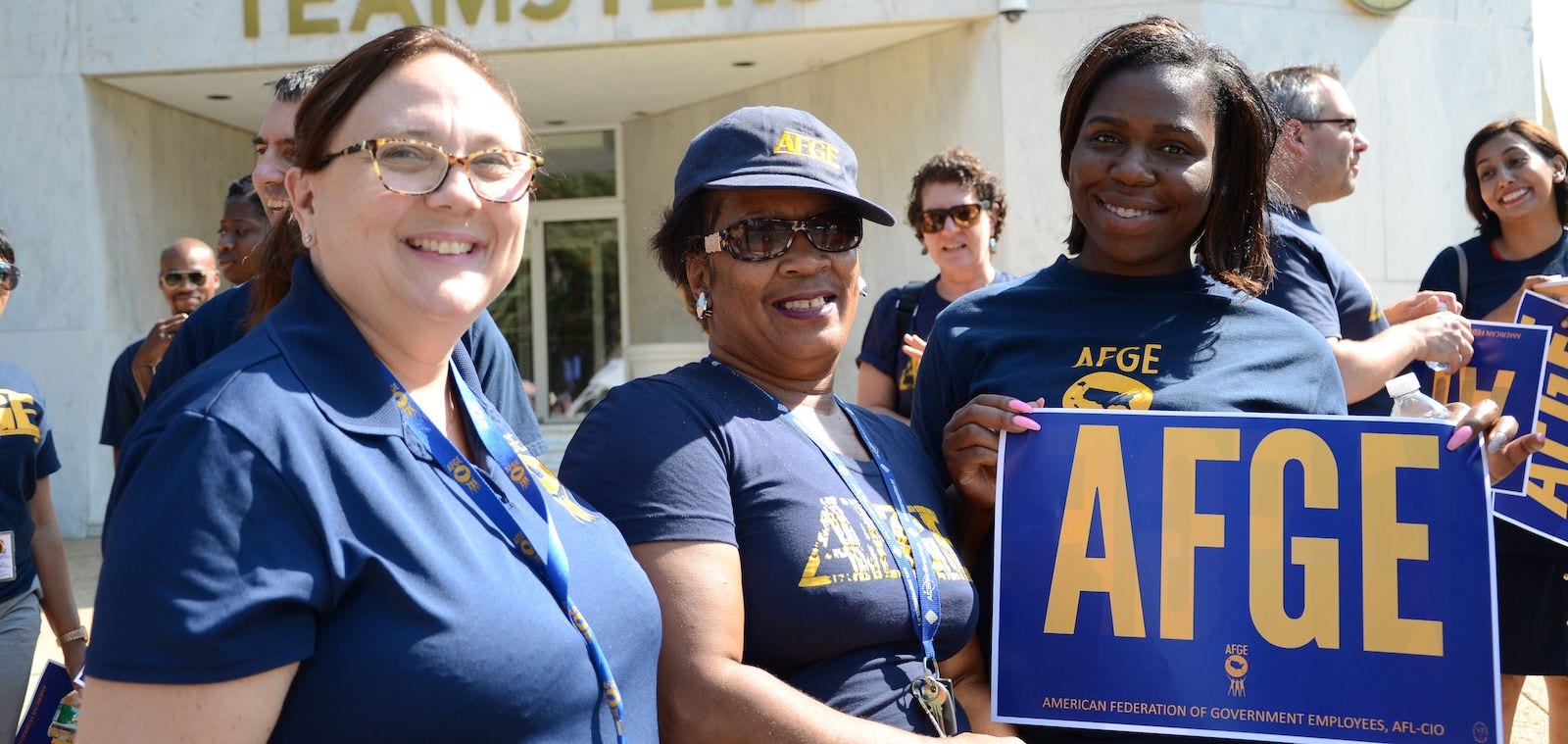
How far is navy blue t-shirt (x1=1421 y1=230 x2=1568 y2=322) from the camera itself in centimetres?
533

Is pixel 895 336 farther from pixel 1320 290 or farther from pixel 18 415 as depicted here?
pixel 18 415

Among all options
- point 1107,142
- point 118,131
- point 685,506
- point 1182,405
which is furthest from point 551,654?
point 118,131

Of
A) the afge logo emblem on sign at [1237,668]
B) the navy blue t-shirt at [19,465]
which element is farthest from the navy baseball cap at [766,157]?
the navy blue t-shirt at [19,465]

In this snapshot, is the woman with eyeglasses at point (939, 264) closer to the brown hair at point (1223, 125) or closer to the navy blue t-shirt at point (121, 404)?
the brown hair at point (1223, 125)

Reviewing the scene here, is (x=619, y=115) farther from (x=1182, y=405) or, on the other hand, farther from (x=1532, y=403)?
(x=1182, y=405)

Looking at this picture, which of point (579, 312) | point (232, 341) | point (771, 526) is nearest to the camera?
point (771, 526)

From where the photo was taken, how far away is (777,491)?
7.31 feet

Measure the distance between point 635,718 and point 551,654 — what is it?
259mm

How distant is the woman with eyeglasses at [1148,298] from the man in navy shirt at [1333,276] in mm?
256

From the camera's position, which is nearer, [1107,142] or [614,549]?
[614,549]

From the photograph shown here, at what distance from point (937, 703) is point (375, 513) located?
1.11 metres

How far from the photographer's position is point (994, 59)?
37.6 ft

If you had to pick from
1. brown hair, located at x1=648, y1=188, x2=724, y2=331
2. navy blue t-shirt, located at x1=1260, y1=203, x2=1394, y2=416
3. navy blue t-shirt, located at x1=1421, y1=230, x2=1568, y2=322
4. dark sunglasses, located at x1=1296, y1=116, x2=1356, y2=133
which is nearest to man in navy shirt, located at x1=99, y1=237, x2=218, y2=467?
brown hair, located at x1=648, y1=188, x2=724, y2=331

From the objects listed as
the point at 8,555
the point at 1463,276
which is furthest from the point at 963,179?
the point at 8,555
